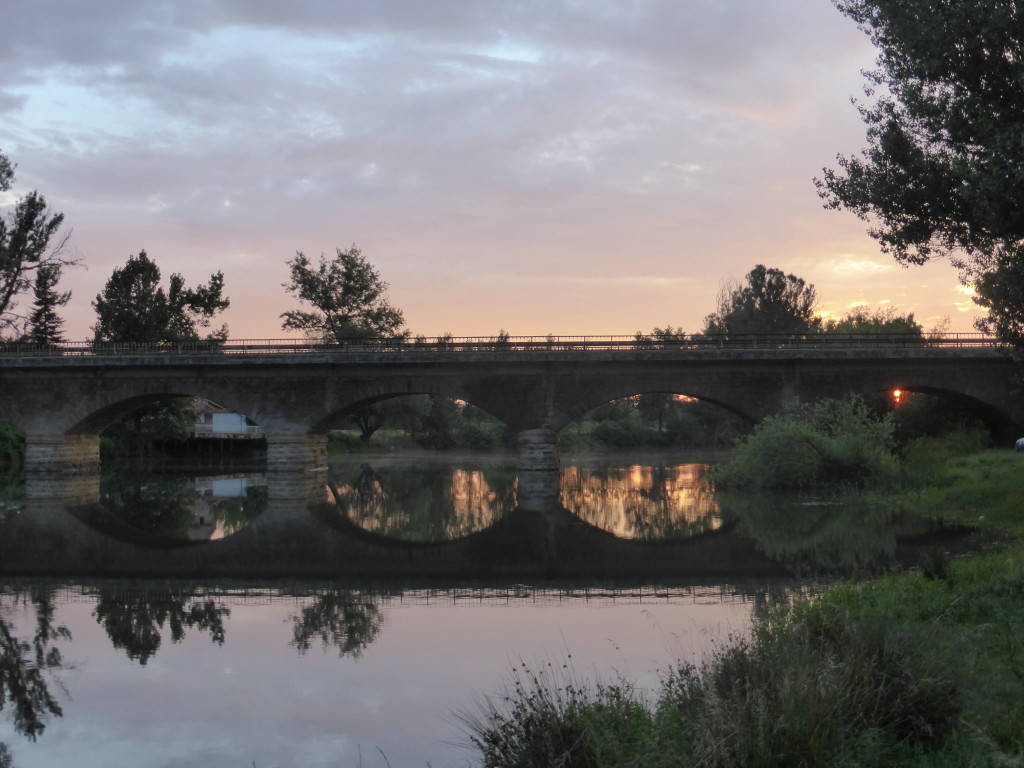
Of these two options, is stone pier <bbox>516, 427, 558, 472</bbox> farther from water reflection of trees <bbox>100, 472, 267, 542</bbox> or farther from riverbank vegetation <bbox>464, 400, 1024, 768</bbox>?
riverbank vegetation <bbox>464, 400, 1024, 768</bbox>

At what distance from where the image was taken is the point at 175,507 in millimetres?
34406

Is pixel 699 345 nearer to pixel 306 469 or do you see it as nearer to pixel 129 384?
pixel 306 469

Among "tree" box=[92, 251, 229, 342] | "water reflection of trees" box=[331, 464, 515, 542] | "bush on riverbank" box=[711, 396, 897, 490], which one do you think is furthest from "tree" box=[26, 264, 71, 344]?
"bush on riverbank" box=[711, 396, 897, 490]

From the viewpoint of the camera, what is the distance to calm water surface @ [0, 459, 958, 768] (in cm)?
991

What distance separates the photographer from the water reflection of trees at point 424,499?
90.9 feet

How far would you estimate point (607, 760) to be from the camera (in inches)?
282

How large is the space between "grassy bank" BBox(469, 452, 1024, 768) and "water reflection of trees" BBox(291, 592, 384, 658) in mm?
3301

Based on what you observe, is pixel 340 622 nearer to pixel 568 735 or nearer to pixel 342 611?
pixel 342 611

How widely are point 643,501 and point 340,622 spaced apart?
67.4 feet

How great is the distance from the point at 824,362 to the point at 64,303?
47.2 m

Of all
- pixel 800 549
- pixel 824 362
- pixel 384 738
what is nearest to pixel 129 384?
pixel 824 362

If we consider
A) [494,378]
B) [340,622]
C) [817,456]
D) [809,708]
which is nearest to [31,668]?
[340,622]

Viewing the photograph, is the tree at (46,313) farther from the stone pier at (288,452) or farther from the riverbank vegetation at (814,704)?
the riverbank vegetation at (814,704)

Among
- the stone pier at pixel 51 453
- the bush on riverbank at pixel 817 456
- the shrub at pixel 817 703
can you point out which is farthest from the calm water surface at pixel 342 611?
the stone pier at pixel 51 453
